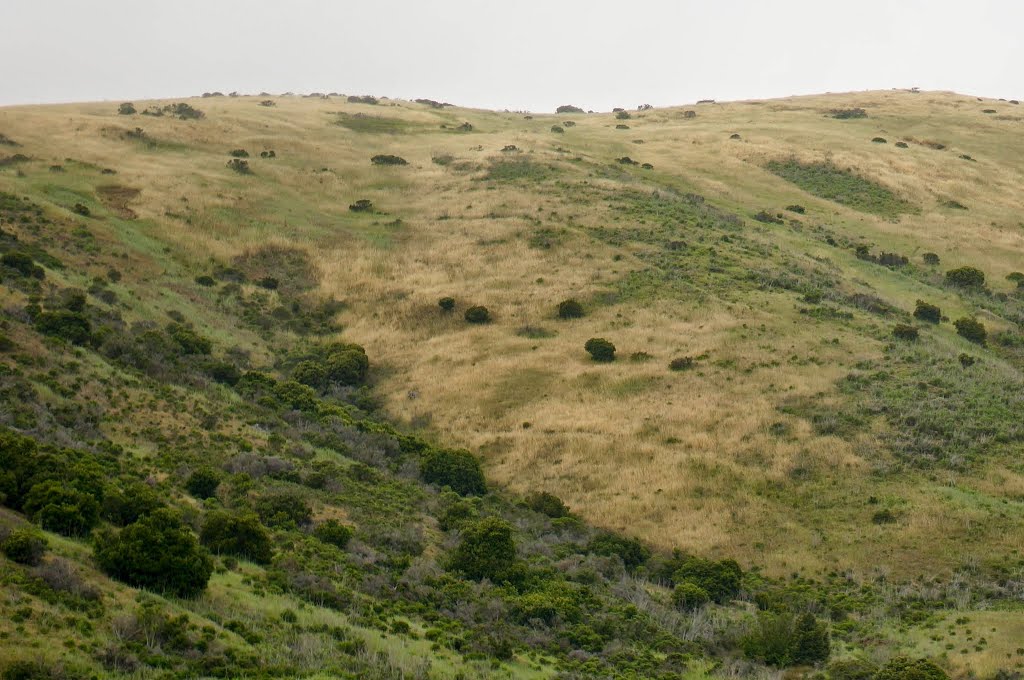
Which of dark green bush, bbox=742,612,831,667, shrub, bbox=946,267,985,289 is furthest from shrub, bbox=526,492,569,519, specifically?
shrub, bbox=946,267,985,289

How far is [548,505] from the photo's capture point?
38.3m

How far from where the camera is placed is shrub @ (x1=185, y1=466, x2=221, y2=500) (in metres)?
28.9

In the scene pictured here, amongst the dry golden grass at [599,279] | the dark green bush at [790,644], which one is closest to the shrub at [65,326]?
the dry golden grass at [599,279]

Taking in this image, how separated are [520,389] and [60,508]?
1201 inches

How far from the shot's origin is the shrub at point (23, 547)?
1770 cm

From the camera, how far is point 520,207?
76812 mm

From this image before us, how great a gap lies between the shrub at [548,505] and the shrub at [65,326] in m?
20.1

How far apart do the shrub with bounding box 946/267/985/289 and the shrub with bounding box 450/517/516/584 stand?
173 feet

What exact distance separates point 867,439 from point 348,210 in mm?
49422

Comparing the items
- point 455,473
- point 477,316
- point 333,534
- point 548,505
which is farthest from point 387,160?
point 333,534

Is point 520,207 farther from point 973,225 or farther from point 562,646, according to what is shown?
point 562,646

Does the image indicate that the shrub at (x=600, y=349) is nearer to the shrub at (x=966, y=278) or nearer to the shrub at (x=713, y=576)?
the shrub at (x=713, y=576)

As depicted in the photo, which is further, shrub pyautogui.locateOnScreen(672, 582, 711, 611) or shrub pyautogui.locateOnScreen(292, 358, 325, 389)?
shrub pyautogui.locateOnScreen(292, 358, 325, 389)

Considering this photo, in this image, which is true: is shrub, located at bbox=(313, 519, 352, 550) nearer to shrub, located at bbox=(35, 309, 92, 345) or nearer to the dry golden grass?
the dry golden grass
